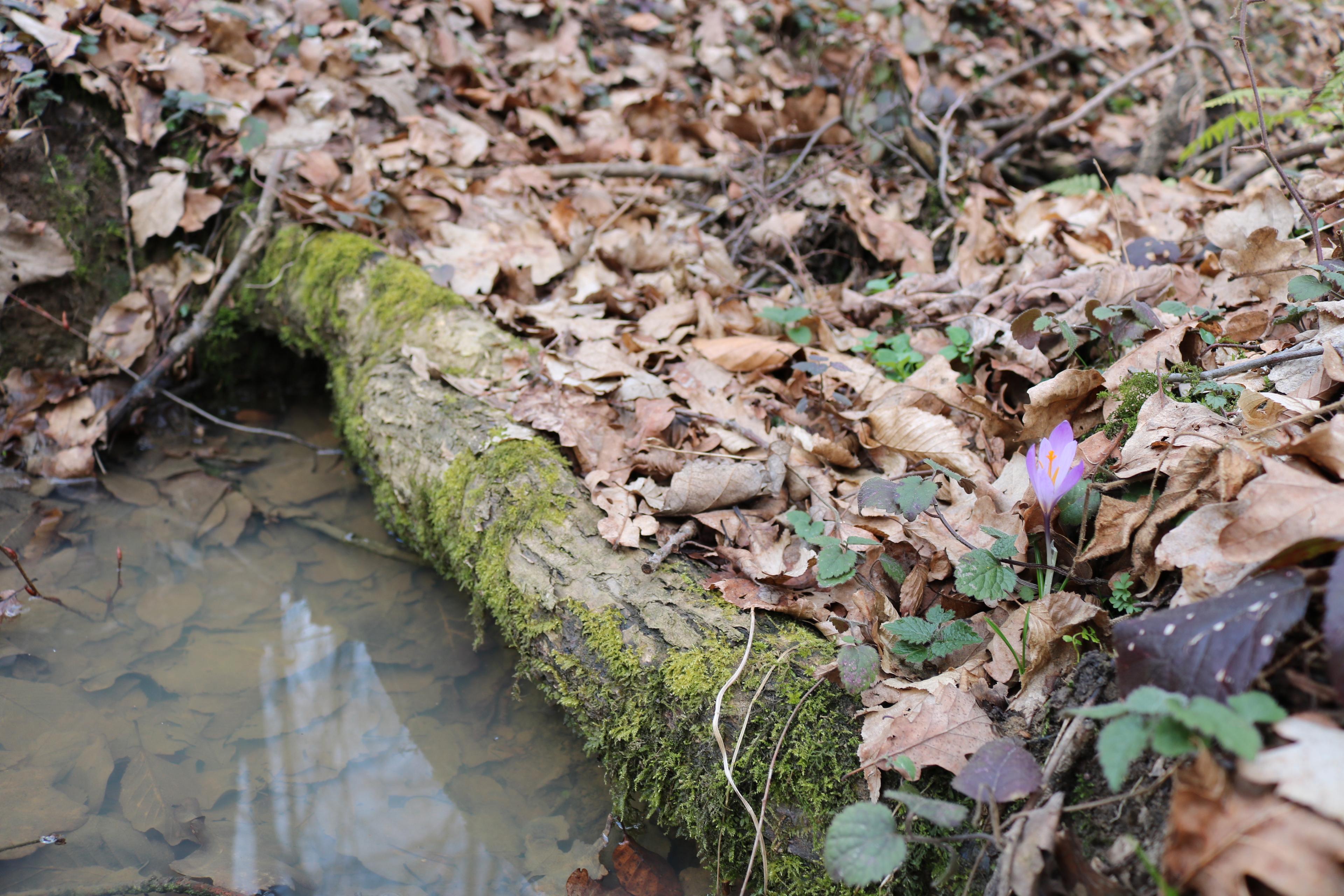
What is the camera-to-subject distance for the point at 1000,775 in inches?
45.9

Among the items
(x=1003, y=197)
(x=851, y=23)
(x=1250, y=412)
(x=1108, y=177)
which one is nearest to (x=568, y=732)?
(x=1250, y=412)

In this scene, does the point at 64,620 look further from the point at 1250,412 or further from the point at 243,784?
the point at 1250,412

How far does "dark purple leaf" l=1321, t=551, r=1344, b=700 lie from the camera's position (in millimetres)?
873

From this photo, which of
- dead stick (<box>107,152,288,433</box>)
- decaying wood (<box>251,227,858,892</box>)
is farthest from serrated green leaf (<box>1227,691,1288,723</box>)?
dead stick (<box>107,152,288,433</box>)

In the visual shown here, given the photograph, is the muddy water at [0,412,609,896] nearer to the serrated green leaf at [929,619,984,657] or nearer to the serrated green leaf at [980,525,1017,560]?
the serrated green leaf at [929,619,984,657]

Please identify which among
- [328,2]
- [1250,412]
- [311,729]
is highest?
[328,2]

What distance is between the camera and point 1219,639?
978 mm

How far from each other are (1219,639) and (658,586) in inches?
45.2

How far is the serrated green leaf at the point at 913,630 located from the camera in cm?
146

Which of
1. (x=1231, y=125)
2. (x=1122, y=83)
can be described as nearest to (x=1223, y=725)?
(x=1231, y=125)

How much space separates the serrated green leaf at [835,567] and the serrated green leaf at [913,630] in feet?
0.52

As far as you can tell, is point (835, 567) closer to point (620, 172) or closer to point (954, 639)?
point (954, 639)

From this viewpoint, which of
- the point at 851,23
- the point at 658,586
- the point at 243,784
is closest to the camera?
the point at 658,586

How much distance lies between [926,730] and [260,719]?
2.01 m
